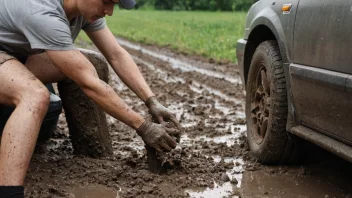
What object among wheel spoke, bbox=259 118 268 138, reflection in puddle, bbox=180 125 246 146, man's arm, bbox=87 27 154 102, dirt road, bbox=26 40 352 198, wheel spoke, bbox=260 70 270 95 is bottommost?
reflection in puddle, bbox=180 125 246 146

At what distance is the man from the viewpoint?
314cm

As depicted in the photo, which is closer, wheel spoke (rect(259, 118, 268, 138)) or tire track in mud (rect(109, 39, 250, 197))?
wheel spoke (rect(259, 118, 268, 138))

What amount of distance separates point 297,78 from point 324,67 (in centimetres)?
37

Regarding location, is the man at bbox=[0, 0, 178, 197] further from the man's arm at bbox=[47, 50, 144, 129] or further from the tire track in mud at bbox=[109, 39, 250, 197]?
the tire track in mud at bbox=[109, 39, 250, 197]

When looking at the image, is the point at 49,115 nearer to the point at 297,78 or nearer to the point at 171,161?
the point at 171,161

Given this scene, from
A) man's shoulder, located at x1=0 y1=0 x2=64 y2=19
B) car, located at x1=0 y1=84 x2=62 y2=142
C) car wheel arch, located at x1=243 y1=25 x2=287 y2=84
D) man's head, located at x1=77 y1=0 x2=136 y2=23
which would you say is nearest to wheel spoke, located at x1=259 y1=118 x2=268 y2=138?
car wheel arch, located at x1=243 y1=25 x2=287 y2=84

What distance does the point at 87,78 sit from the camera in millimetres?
3533

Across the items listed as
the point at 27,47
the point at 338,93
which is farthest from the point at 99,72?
the point at 338,93

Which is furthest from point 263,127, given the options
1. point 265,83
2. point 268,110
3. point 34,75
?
point 34,75

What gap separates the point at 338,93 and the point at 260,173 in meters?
1.13

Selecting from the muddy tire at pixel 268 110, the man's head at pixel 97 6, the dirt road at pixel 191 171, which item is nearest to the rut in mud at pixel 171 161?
the dirt road at pixel 191 171

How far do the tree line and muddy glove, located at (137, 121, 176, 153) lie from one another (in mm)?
54619

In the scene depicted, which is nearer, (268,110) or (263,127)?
(268,110)

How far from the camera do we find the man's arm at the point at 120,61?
4.42 meters
